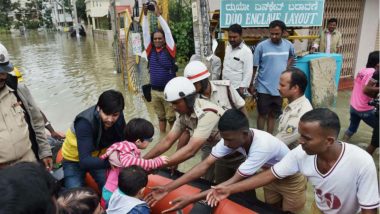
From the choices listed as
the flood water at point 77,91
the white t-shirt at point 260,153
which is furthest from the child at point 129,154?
the flood water at point 77,91

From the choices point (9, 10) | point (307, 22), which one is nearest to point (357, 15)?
point (307, 22)

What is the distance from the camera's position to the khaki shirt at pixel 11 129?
234cm

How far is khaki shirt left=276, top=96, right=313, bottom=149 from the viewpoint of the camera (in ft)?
8.46

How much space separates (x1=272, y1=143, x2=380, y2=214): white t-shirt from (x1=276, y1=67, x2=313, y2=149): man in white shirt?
0.59 m

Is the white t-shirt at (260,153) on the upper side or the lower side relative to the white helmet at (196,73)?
lower

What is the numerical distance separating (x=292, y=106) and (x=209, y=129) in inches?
29.1

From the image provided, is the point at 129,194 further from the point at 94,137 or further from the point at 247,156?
the point at 247,156

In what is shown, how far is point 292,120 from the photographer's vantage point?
2590 millimetres

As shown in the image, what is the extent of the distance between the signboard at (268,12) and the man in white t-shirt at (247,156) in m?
3.42

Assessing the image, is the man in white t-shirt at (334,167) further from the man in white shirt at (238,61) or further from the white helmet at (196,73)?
the man in white shirt at (238,61)

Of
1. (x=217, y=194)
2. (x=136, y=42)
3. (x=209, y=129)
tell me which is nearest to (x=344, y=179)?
(x=217, y=194)

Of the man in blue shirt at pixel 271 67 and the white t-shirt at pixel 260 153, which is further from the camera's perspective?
the man in blue shirt at pixel 271 67

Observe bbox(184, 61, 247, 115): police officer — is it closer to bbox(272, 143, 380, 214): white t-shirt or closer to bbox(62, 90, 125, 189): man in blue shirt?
bbox(62, 90, 125, 189): man in blue shirt

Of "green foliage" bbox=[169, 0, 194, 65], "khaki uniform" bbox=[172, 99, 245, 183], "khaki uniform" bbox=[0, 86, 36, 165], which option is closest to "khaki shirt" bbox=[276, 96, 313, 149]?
"khaki uniform" bbox=[172, 99, 245, 183]
